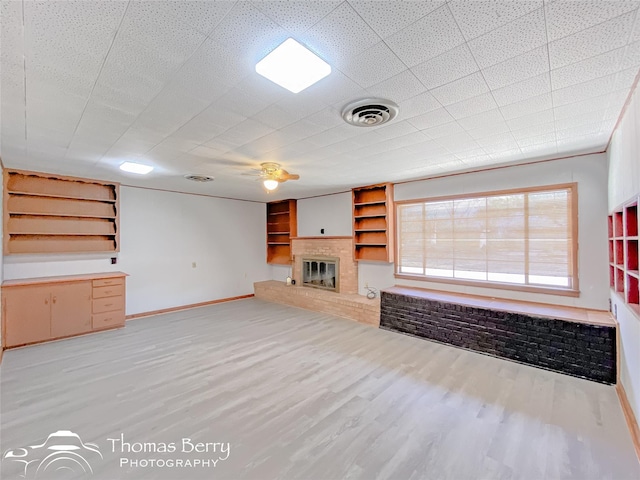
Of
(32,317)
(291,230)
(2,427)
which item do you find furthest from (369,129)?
(32,317)

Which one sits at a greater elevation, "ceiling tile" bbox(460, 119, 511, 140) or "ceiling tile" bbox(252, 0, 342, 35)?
"ceiling tile" bbox(460, 119, 511, 140)

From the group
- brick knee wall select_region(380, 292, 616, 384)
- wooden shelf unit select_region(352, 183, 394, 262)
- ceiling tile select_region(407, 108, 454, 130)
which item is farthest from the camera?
wooden shelf unit select_region(352, 183, 394, 262)

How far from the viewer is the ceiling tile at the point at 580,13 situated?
1201mm

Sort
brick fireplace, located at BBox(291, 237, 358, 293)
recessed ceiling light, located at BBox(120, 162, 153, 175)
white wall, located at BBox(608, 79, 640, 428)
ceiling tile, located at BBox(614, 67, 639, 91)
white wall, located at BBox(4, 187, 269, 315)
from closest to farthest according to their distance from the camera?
ceiling tile, located at BBox(614, 67, 639, 91), white wall, located at BBox(608, 79, 640, 428), recessed ceiling light, located at BBox(120, 162, 153, 175), white wall, located at BBox(4, 187, 269, 315), brick fireplace, located at BBox(291, 237, 358, 293)

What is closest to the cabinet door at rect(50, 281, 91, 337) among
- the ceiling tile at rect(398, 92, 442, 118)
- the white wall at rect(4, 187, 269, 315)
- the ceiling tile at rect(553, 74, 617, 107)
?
the white wall at rect(4, 187, 269, 315)

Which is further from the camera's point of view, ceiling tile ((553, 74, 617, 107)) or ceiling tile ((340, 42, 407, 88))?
ceiling tile ((553, 74, 617, 107))

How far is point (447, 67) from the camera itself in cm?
166

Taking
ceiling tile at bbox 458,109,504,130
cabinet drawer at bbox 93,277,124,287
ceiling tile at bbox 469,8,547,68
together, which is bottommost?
cabinet drawer at bbox 93,277,124,287

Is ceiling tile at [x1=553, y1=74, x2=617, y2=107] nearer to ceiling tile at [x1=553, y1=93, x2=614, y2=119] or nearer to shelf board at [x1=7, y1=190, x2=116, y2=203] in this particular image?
ceiling tile at [x1=553, y1=93, x2=614, y2=119]

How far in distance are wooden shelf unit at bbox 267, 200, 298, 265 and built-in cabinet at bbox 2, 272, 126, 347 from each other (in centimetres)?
362

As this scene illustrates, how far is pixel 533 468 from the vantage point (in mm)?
1782

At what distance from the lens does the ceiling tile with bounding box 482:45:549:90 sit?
1.55 metres

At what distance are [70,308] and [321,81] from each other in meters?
5.02

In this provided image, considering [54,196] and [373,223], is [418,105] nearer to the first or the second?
[373,223]
